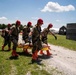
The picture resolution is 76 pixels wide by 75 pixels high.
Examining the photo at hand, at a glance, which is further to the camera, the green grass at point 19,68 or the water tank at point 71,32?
the water tank at point 71,32

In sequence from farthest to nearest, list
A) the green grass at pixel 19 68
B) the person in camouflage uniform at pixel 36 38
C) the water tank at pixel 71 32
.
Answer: the water tank at pixel 71 32 → the person in camouflage uniform at pixel 36 38 → the green grass at pixel 19 68

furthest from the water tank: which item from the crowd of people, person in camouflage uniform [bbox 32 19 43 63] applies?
person in camouflage uniform [bbox 32 19 43 63]

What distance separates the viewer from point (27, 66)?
11992 mm

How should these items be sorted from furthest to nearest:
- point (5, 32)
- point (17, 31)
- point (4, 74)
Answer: point (5, 32), point (17, 31), point (4, 74)

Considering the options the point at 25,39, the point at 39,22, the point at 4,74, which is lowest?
the point at 4,74

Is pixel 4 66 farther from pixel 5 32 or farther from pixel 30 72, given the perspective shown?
pixel 5 32

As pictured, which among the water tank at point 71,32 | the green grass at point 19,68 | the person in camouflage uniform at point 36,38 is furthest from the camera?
the water tank at point 71,32

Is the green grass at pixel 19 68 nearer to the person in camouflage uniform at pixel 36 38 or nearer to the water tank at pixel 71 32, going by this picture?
the person in camouflage uniform at pixel 36 38

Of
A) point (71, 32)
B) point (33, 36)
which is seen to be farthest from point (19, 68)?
point (71, 32)

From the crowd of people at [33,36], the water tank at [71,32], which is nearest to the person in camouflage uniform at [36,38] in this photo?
the crowd of people at [33,36]

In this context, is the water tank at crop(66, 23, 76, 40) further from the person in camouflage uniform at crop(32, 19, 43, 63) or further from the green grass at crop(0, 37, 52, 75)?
the green grass at crop(0, 37, 52, 75)

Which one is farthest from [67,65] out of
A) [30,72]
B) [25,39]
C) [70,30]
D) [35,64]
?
[70,30]

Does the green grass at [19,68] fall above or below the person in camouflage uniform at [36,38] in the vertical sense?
below

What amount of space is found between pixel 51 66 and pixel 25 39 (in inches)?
212
